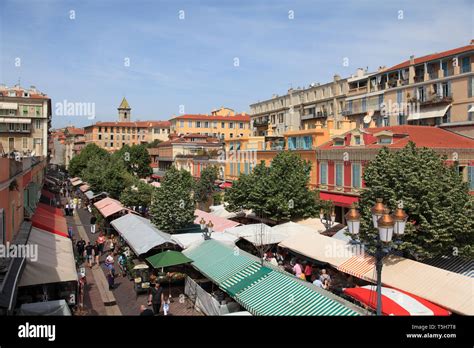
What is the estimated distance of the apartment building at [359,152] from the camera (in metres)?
23.3

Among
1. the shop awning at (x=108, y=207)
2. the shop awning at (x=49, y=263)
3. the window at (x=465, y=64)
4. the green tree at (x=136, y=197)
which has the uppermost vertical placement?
the window at (x=465, y=64)

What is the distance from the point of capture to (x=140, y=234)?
21.0 m

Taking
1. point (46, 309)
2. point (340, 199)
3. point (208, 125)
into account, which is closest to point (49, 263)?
point (46, 309)

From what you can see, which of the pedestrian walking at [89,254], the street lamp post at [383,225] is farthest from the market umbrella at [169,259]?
the street lamp post at [383,225]

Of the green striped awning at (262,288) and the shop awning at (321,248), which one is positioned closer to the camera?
the green striped awning at (262,288)

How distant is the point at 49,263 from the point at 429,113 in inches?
1317

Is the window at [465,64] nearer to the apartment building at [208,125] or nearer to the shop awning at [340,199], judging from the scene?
the shop awning at [340,199]

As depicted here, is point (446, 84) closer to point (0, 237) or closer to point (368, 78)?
point (368, 78)

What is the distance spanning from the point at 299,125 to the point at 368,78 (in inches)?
581

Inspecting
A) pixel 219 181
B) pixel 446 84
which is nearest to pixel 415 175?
pixel 446 84

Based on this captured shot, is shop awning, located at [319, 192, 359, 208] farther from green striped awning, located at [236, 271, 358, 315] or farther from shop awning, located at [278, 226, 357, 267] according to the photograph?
green striped awning, located at [236, 271, 358, 315]

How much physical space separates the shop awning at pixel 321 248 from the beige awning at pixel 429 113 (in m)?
22.7

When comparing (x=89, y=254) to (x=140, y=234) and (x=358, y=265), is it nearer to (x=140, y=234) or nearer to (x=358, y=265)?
(x=140, y=234)
